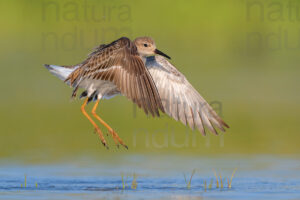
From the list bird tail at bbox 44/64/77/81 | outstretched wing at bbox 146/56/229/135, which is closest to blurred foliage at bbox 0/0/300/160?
outstretched wing at bbox 146/56/229/135

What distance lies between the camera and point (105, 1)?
27.9 metres

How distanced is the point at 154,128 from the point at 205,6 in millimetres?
11454

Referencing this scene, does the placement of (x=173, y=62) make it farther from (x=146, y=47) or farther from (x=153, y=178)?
(x=153, y=178)

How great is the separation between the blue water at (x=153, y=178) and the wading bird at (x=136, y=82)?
83 cm

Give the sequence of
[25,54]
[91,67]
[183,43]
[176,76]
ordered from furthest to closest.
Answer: [183,43] < [25,54] < [176,76] < [91,67]

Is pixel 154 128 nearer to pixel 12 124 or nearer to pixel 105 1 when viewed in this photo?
pixel 12 124

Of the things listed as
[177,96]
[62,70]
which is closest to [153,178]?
[177,96]

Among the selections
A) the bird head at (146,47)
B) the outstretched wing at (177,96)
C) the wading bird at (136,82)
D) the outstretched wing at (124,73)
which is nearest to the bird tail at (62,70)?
the wading bird at (136,82)

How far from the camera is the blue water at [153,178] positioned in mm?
11625

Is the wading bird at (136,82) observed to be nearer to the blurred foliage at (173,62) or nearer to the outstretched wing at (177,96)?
the outstretched wing at (177,96)

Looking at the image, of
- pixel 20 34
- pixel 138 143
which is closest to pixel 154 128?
pixel 138 143

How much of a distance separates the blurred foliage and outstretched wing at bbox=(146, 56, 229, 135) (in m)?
1.76

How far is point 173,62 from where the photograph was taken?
2503cm

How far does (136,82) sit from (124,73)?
31 centimetres
